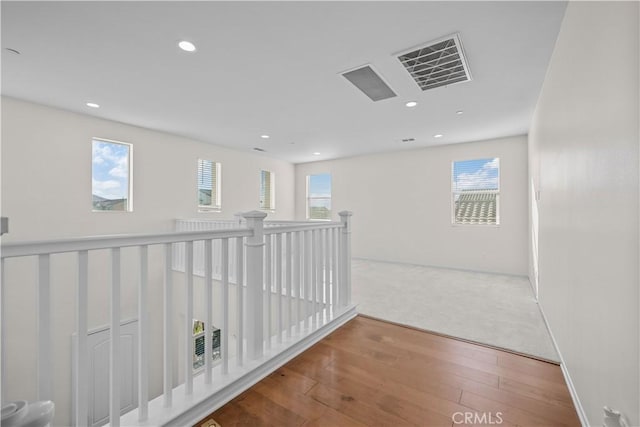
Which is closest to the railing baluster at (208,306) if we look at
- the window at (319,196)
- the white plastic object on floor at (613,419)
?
the white plastic object on floor at (613,419)

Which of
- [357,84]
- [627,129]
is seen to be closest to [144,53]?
[357,84]

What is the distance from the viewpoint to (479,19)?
1951 mm

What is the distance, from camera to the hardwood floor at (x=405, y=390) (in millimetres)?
1452

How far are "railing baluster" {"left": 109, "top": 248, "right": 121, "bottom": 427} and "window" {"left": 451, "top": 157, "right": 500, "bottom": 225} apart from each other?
544cm

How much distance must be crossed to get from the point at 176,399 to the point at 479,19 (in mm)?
3061

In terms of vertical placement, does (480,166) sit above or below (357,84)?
below

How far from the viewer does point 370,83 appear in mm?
2924

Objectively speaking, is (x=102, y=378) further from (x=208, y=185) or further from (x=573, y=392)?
(x=573, y=392)

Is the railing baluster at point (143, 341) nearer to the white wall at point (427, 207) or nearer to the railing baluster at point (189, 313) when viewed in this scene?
the railing baluster at point (189, 313)

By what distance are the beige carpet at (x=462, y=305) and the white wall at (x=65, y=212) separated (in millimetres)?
3366

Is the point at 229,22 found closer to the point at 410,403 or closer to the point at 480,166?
the point at 410,403

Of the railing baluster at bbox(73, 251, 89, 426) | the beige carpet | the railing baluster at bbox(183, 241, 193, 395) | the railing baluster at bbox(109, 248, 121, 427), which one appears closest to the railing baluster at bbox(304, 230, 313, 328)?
the beige carpet

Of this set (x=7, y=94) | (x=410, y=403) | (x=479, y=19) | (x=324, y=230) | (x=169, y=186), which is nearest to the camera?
(x=410, y=403)

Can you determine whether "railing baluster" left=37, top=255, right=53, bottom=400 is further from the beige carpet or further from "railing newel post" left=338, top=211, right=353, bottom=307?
the beige carpet
